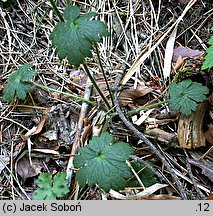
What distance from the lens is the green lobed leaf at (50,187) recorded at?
5.21 feet

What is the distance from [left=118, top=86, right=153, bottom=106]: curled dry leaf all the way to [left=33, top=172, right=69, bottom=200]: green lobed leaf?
50 centimetres

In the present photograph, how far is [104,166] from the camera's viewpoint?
4.82ft

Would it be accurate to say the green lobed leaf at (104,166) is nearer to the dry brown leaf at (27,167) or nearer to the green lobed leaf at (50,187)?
the green lobed leaf at (50,187)

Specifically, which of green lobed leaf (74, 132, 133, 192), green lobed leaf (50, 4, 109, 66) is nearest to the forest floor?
green lobed leaf (74, 132, 133, 192)

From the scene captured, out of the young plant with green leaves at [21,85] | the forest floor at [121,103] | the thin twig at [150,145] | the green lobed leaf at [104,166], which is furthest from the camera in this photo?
the young plant with green leaves at [21,85]

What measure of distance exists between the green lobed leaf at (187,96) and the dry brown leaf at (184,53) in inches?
11.7

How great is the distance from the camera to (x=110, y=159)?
58.6 inches

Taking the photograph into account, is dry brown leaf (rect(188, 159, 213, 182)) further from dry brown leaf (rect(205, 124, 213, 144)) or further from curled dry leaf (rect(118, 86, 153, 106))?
curled dry leaf (rect(118, 86, 153, 106))

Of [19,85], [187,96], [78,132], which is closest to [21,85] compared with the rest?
[19,85]

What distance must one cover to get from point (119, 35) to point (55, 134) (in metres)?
0.73

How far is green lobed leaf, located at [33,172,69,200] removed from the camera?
1.59 m

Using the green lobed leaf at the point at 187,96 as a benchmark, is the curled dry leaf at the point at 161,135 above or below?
below

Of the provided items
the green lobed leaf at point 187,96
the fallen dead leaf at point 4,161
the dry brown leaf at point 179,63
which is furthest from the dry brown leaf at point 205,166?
the fallen dead leaf at point 4,161

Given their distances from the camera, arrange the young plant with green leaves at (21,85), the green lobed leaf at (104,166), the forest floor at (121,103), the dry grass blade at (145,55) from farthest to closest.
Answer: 1. the dry grass blade at (145,55)
2. the young plant with green leaves at (21,85)
3. the forest floor at (121,103)
4. the green lobed leaf at (104,166)
